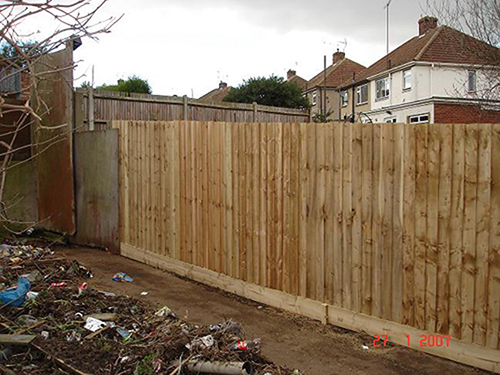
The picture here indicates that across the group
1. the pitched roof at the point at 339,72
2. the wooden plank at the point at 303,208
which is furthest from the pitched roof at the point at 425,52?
the wooden plank at the point at 303,208

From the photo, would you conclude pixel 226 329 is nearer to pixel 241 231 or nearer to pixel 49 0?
pixel 241 231

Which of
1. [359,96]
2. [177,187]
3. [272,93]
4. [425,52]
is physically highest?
[425,52]

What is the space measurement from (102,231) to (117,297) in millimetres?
3142

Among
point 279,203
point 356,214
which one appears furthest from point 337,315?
point 279,203

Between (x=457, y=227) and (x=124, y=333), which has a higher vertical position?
(x=457, y=227)

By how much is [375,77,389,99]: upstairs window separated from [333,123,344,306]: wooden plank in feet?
92.3

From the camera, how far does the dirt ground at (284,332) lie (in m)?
4.05

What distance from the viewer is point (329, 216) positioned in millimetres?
4949

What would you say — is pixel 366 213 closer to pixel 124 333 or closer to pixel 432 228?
pixel 432 228

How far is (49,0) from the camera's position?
2713 millimetres

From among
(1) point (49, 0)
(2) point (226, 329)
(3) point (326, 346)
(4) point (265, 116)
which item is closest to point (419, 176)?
(3) point (326, 346)

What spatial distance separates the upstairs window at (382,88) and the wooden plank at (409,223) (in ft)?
93.7

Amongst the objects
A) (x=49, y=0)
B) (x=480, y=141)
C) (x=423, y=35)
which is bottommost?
(x=480, y=141)
